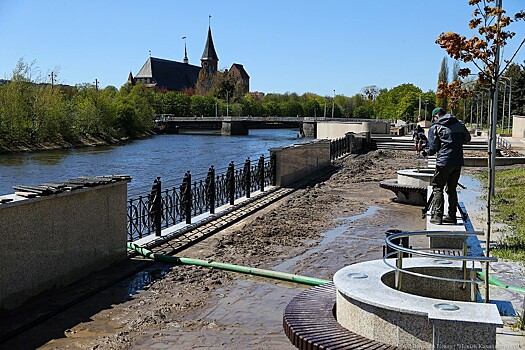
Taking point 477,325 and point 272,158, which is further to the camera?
point 272,158

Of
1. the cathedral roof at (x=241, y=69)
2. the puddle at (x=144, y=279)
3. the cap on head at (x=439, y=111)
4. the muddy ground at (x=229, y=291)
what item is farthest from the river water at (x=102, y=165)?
the cathedral roof at (x=241, y=69)

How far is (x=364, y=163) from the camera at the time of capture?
26.8 metres

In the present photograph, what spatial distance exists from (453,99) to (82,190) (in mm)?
5058

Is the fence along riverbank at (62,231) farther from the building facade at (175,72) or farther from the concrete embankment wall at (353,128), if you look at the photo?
the building facade at (175,72)

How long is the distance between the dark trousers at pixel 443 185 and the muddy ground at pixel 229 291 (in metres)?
1.26

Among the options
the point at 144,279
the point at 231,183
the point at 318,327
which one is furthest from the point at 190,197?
the point at 318,327

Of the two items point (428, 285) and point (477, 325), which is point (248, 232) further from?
point (477, 325)

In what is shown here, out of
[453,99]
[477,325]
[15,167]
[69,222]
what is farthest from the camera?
[15,167]

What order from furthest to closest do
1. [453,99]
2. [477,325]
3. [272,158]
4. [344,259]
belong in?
1. [272,158]
2. [344,259]
3. [453,99]
4. [477,325]

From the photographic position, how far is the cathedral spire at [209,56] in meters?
156

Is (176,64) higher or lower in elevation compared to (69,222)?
higher

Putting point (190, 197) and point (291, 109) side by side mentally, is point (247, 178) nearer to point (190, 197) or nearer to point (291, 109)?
point (190, 197)

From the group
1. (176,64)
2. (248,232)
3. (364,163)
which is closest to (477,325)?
(248,232)

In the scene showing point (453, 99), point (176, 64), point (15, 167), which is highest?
point (176, 64)
